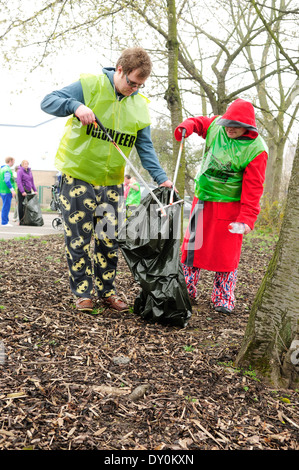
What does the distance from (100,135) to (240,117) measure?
1066mm

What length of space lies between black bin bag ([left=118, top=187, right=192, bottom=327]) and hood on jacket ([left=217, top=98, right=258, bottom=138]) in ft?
2.59

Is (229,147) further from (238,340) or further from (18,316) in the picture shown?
(18,316)

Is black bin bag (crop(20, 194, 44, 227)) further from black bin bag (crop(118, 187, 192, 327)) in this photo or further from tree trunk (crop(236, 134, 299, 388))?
tree trunk (crop(236, 134, 299, 388))

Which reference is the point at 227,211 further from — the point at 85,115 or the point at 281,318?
the point at 85,115

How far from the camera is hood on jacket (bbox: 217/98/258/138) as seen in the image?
10.2ft

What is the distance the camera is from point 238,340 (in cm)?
283

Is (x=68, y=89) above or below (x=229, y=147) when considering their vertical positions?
above

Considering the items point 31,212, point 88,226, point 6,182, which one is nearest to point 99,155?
point 88,226

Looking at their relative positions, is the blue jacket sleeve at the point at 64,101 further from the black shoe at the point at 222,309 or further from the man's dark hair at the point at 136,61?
the black shoe at the point at 222,309

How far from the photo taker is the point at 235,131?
10.5 feet

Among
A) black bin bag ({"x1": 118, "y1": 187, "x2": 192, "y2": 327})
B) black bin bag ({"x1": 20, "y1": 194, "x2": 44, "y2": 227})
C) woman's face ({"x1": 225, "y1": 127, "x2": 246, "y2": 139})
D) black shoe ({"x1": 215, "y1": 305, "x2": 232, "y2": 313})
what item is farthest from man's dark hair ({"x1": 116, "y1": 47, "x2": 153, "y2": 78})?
black bin bag ({"x1": 20, "y1": 194, "x2": 44, "y2": 227})

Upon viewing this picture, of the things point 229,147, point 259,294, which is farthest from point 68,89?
point 259,294

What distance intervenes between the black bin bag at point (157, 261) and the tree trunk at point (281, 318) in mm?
817
